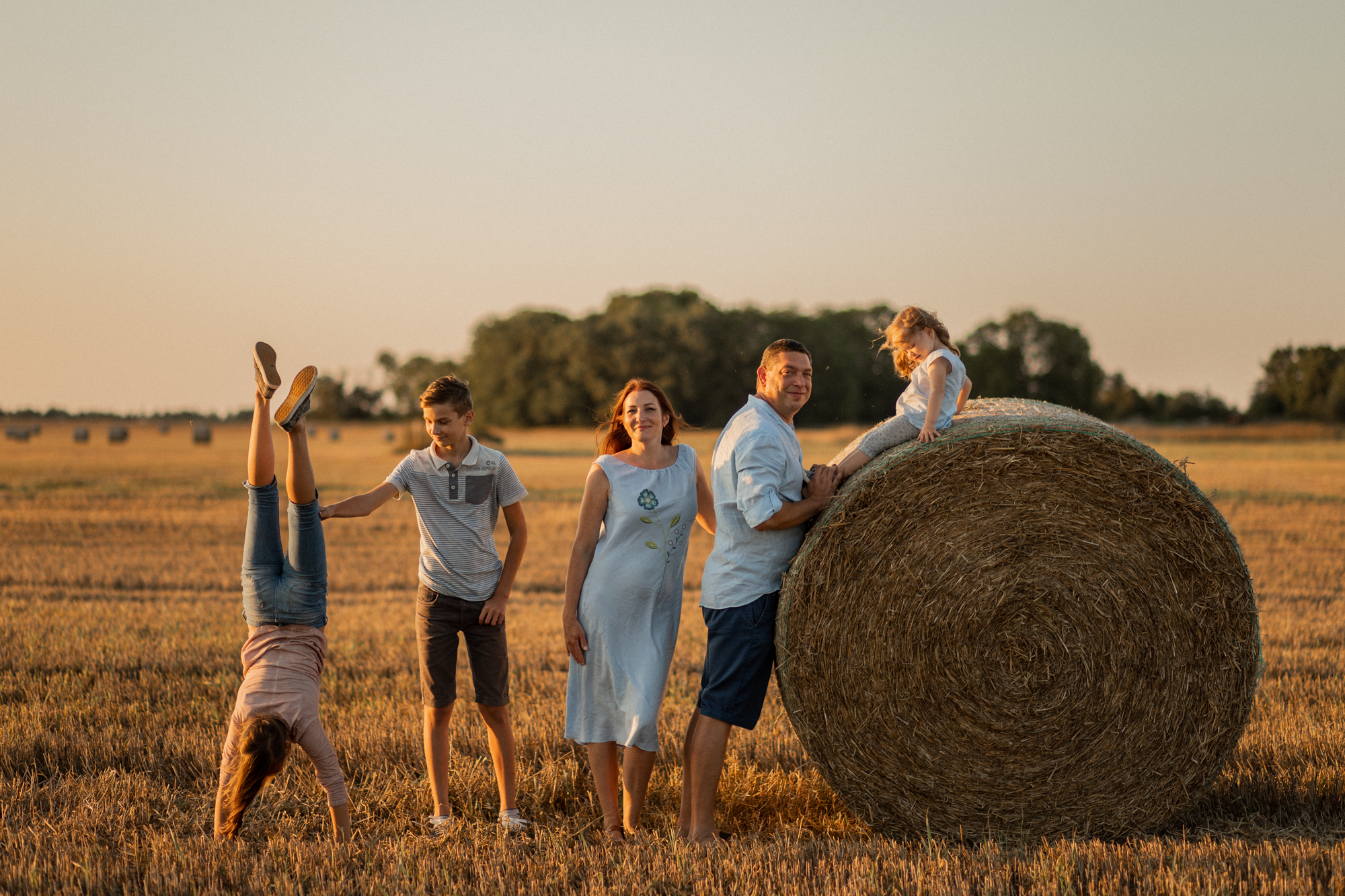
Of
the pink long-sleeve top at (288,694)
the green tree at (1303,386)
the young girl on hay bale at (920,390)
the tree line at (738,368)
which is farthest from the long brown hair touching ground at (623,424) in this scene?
the green tree at (1303,386)

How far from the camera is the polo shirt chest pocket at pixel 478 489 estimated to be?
4773 mm

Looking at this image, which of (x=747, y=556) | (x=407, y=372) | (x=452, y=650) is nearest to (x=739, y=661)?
(x=747, y=556)

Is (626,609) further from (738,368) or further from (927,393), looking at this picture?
(738,368)

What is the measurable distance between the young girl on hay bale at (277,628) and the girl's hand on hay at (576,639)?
109 cm

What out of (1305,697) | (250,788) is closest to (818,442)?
(1305,697)

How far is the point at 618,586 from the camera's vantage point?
455cm

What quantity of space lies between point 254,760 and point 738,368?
56.2 m

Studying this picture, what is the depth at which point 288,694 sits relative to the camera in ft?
13.9

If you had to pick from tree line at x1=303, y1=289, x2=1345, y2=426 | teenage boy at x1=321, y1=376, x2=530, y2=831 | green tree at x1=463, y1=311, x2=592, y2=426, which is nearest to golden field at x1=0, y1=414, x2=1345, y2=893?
teenage boy at x1=321, y1=376, x2=530, y2=831

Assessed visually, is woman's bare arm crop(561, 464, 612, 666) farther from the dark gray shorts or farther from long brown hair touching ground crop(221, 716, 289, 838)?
long brown hair touching ground crop(221, 716, 289, 838)

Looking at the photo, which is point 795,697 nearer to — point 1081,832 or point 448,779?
point 1081,832

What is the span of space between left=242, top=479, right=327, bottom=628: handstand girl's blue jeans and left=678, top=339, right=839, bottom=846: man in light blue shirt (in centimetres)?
179

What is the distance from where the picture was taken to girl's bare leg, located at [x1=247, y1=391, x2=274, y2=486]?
4316 mm

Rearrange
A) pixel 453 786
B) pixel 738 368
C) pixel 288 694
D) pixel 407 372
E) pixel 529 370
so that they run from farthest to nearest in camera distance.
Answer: pixel 407 372, pixel 529 370, pixel 738 368, pixel 453 786, pixel 288 694
